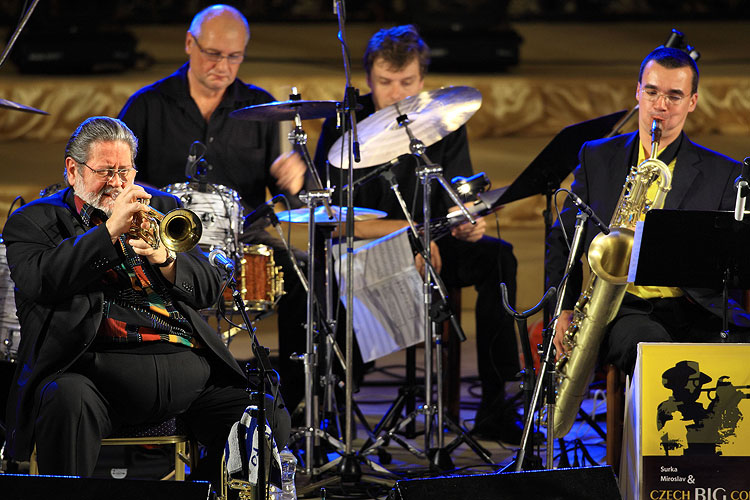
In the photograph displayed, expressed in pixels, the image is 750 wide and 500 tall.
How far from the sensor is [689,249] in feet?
11.1

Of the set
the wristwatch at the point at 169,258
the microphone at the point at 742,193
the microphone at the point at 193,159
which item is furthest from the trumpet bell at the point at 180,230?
the microphone at the point at 742,193

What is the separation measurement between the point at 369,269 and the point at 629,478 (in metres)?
1.48

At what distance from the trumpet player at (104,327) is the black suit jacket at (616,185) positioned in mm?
1379

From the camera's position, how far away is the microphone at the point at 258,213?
4.28m

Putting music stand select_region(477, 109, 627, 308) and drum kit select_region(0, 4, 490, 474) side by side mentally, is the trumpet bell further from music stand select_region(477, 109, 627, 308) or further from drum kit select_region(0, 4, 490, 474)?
music stand select_region(477, 109, 627, 308)

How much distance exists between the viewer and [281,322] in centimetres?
487

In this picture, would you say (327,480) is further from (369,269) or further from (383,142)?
(383,142)

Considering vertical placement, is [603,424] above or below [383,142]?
below

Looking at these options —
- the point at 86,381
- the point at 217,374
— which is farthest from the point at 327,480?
the point at 86,381

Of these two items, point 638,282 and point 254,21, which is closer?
point 638,282

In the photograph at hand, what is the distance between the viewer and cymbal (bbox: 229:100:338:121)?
3.98 m

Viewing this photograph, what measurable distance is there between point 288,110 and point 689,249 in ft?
5.36

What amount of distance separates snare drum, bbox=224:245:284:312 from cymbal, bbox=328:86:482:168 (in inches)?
21.5

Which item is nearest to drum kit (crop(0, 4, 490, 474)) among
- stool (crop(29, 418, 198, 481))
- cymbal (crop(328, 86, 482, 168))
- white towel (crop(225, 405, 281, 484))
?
cymbal (crop(328, 86, 482, 168))
